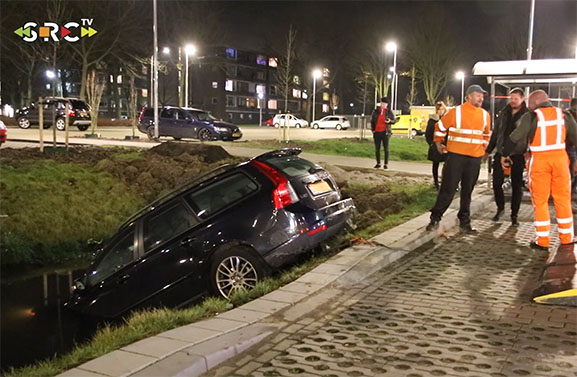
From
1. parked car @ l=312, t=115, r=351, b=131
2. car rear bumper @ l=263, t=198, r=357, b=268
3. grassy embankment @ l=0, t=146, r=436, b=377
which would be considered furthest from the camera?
parked car @ l=312, t=115, r=351, b=131

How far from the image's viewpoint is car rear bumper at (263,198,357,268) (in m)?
6.46

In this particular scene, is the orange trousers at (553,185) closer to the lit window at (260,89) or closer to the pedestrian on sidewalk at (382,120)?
the pedestrian on sidewalk at (382,120)

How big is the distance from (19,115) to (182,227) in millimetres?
29018

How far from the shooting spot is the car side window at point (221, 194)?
6578mm

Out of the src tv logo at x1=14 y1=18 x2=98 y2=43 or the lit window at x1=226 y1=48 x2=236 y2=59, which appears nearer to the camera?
the src tv logo at x1=14 y1=18 x2=98 y2=43

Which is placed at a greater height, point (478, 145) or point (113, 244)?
point (478, 145)

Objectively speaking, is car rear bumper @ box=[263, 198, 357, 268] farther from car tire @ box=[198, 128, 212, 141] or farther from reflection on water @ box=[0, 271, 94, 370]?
car tire @ box=[198, 128, 212, 141]

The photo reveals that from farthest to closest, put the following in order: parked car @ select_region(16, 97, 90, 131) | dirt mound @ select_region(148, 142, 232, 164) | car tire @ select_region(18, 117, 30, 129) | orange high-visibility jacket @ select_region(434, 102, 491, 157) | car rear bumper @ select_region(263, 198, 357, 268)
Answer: car tire @ select_region(18, 117, 30, 129), parked car @ select_region(16, 97, 90, 131), dirt mound @ select_region(148, 142, 232, 164), orange high-visibility jacket @ select_region(434, 102, 491, 157), car rear bumper @ select_region(263, 198, 357, 268)

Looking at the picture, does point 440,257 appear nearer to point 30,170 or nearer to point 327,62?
point 30,170

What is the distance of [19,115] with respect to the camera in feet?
104

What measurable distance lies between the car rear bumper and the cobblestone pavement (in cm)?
89

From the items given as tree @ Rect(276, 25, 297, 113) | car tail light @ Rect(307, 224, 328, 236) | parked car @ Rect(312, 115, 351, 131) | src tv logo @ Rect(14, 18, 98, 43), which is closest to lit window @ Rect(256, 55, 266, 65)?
tree @ Rect(276, 25, 297, 113)

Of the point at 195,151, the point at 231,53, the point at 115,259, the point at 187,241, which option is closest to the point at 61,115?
the point at 195,151

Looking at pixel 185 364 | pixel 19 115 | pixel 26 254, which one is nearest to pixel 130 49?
pixel 19 115
